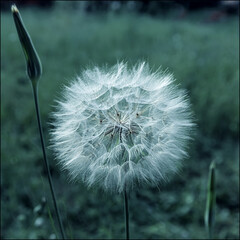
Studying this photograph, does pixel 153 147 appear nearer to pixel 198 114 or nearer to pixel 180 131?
pixel 180 131

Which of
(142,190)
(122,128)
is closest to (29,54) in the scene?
(122,128)

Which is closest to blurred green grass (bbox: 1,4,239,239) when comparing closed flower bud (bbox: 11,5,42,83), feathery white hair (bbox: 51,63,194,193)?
feathery white hair (bbox: 51,63,194,193)

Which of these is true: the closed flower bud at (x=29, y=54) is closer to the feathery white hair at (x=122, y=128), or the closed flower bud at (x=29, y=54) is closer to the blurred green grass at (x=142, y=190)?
the feathery white hair at (x=122, y=128)

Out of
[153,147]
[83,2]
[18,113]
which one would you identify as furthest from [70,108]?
[83,2]

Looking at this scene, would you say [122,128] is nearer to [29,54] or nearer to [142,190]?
[29,54]

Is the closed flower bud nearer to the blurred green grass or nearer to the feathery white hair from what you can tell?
the feathery white hair

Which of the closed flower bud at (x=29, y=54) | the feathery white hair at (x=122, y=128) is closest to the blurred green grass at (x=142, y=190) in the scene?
the feathery white hair at (x=122, y=128)
